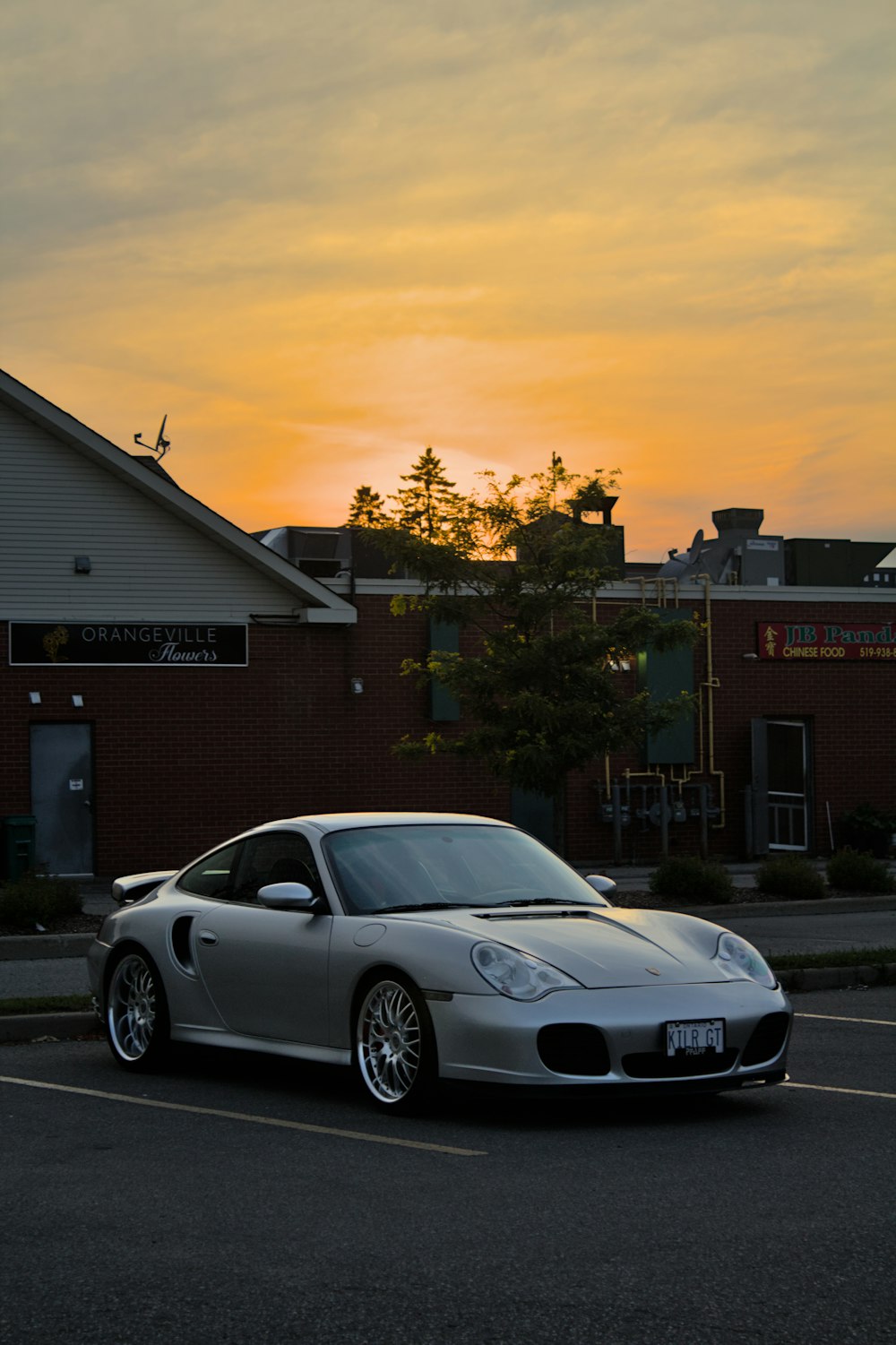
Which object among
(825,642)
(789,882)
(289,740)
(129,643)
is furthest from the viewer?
(825,642)

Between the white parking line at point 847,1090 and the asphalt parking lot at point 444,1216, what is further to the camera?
the white parking line at point 847,1090

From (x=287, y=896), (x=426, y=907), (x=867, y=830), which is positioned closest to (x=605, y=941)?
(x=426, y=907)

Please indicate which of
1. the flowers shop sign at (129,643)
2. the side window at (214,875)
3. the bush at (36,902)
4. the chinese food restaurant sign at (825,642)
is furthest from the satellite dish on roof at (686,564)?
the side window at (214,875)

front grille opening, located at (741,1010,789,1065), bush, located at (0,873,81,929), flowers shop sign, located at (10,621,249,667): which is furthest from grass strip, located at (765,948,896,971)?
flowers shop sign, located at (10,621,249,667)

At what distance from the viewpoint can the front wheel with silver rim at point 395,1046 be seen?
7371 millimetres

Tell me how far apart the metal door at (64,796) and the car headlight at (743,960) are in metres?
17.8

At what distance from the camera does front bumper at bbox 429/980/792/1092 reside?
23.4 ft

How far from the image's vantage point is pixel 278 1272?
16.4 feet

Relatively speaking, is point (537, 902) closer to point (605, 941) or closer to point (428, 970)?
point (605, 941)

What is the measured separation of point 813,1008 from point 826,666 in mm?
18670

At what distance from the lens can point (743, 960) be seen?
8023 mm

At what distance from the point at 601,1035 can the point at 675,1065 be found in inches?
15.1

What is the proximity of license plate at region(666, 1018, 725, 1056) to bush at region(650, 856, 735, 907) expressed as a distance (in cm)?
1261

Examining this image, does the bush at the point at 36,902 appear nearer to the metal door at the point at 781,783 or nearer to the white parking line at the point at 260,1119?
the white parking line at the point at 260,1119
